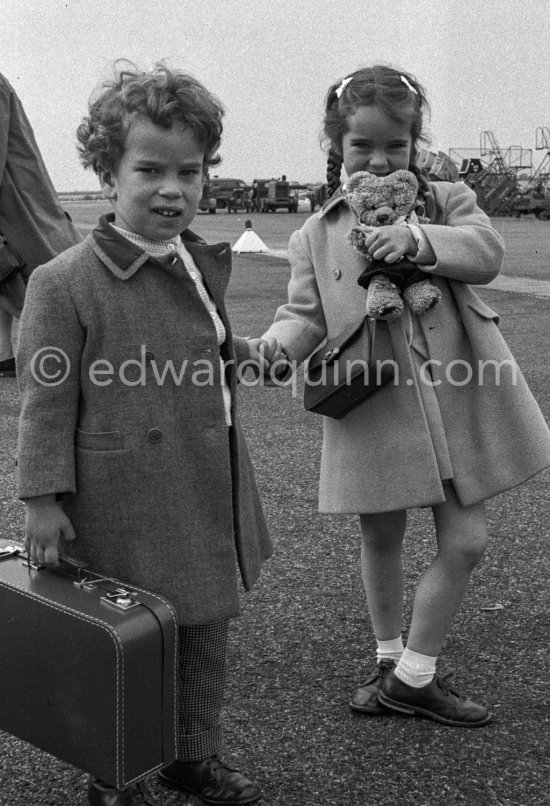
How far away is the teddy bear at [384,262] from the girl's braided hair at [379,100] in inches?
4.6

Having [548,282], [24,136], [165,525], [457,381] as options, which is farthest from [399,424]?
[548,282]

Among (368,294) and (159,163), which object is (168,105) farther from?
(368,294)

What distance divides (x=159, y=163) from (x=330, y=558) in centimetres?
205

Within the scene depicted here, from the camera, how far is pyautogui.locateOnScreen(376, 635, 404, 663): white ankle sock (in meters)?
3.07

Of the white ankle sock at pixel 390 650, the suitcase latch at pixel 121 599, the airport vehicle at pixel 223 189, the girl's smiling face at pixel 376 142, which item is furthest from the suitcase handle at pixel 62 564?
the airport vehicle at pixel 223 189

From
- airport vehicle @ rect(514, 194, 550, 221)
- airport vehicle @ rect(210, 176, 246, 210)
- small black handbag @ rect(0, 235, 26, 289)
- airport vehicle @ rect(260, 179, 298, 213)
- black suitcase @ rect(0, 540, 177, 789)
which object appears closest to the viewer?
black suitcase @ rect(0, 540, 177, 789)

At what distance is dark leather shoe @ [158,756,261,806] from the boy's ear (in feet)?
4.15

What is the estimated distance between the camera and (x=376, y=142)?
2.71 m

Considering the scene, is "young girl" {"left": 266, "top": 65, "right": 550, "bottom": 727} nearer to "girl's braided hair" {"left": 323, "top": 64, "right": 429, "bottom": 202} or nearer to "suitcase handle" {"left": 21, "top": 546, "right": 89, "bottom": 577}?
"girl's braided hair" {"left": 323, "top": 64, "right": 429, "bottom": 202}

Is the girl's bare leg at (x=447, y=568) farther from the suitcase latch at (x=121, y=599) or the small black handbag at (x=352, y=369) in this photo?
the suitcase latch at (x=121, y=599)

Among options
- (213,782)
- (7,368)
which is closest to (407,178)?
(213,782)

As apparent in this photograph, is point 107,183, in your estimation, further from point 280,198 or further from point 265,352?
point 280,198

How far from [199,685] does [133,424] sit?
63 centimetres

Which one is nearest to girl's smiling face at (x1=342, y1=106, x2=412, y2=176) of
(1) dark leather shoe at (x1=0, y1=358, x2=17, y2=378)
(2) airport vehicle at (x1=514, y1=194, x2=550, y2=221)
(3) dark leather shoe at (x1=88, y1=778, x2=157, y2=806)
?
(3) dark leather shoe at (x1=88, y1=778, x2=157, y2=806)
